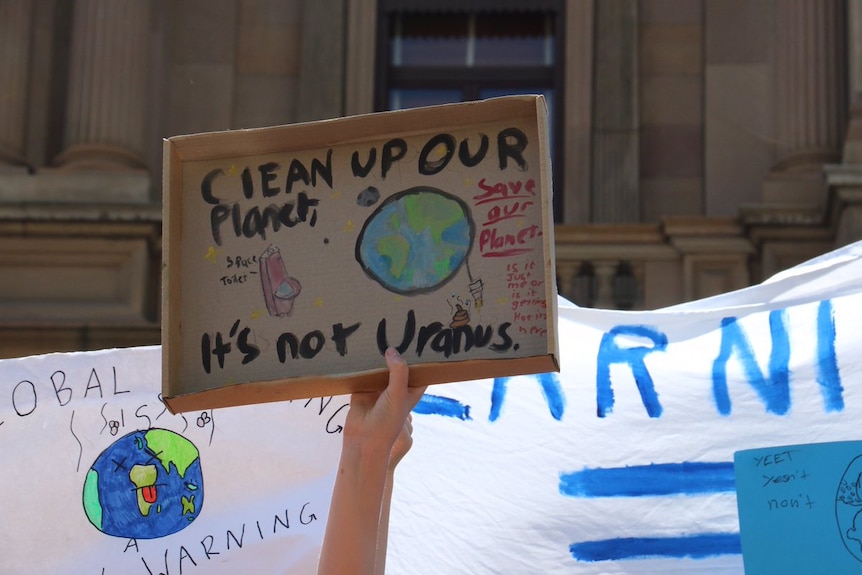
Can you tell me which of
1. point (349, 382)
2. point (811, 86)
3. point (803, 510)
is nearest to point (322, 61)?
point (811, 86)

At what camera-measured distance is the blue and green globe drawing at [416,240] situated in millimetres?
3250

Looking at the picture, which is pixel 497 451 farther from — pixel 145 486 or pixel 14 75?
pixel 14 75

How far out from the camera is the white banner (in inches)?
169

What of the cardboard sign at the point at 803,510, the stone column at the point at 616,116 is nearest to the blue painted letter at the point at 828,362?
the cardboard sign at the point at 803,510

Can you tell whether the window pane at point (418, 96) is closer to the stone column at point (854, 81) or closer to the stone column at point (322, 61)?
the stone column at point (322, 61)

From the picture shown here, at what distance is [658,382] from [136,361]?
1.49 meters

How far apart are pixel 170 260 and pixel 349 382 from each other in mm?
497

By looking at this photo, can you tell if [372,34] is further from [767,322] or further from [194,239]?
[194,239]

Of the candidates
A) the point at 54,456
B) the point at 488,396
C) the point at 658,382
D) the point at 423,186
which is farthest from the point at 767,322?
the point at 54,456

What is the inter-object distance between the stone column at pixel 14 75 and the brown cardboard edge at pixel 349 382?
20.4ft

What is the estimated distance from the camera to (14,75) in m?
9.41

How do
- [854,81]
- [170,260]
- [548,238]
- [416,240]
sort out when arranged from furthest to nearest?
[854,81]
[170,260]
[416,240]
[548,238]

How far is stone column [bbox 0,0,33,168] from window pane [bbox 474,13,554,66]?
256 cm

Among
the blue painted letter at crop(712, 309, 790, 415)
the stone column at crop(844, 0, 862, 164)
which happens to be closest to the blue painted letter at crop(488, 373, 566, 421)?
the blue painted letter at crop(712, 309, 790, 415)
